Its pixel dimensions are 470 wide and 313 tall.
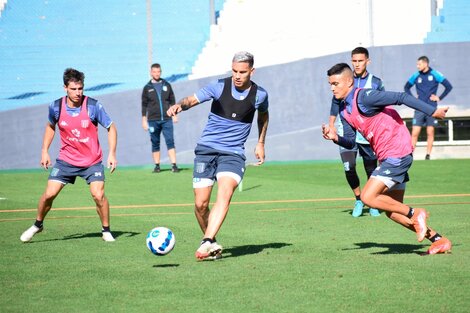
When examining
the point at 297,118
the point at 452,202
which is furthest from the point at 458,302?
the point at 297,118

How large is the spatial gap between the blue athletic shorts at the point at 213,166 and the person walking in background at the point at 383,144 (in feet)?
3.19

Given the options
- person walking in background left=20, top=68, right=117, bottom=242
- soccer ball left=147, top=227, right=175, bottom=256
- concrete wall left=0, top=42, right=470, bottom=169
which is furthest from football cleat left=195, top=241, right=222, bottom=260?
concrete wall left=0, top=42, right=470, bottom=169

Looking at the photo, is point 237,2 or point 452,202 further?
point 237,2

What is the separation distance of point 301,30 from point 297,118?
2462mm

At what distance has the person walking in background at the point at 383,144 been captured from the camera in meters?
9.80

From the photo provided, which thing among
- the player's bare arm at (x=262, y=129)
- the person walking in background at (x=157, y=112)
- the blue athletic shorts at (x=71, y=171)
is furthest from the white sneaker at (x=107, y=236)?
the person walking in background at (x=157, y=112)

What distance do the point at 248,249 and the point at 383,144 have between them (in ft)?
6.20

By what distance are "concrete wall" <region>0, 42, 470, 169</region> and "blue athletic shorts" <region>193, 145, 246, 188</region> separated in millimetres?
15984

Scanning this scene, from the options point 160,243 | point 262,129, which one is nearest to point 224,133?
point 262,129

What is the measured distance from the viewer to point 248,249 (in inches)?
418

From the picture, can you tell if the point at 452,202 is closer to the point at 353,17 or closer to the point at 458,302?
the point at 458,302

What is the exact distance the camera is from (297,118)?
88.1ft

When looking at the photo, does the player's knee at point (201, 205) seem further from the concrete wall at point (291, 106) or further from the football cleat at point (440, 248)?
the concrete wall at point (291, 106)

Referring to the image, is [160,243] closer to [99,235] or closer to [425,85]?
[99,235]
